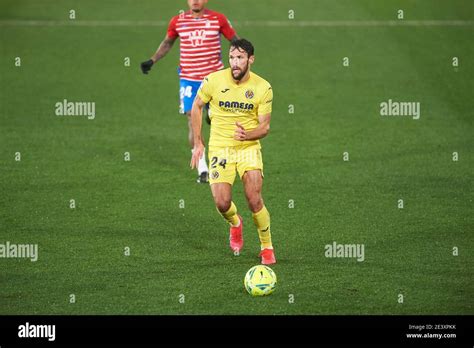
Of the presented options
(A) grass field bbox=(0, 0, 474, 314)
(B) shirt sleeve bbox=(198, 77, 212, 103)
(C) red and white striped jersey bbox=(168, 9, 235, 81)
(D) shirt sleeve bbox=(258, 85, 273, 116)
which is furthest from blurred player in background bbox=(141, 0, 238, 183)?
(D) shirt sleeve bbox=(258, 85, 273, 116)

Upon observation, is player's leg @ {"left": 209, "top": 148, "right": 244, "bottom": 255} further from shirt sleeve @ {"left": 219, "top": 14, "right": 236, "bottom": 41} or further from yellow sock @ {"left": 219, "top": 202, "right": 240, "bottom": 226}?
shirt sleeve @ {"left": 219, "top": 14, "right": 236, "bottom": 41}

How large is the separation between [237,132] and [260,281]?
1884 mm

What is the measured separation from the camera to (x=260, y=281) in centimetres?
1277

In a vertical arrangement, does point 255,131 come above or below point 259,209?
above

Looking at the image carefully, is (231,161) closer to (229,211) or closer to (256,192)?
(256,192)

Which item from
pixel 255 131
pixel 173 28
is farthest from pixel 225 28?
pixel 255 131

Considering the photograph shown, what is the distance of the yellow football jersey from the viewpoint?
45.1ft

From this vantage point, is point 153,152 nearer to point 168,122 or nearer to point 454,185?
point 168,122

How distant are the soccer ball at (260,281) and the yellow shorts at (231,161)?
1.53 meters

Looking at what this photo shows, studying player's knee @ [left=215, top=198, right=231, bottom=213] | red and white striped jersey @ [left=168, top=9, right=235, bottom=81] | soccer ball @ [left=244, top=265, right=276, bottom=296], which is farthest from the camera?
red and white striped jersey @ [left=168, top=9, right=235, bottom=81]

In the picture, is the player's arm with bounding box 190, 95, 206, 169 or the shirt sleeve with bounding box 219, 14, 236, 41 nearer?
the player's arm with bounding box 190, 95, 206, 169

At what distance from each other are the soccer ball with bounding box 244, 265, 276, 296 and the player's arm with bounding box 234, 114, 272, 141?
5.39ft

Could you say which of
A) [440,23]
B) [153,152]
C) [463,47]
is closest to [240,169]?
[153,152]

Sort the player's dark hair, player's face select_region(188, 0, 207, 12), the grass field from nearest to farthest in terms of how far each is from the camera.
A: 1. the grass field
2. the player's dark hair
3. player's face select_region(188, 0, 207, 12)
